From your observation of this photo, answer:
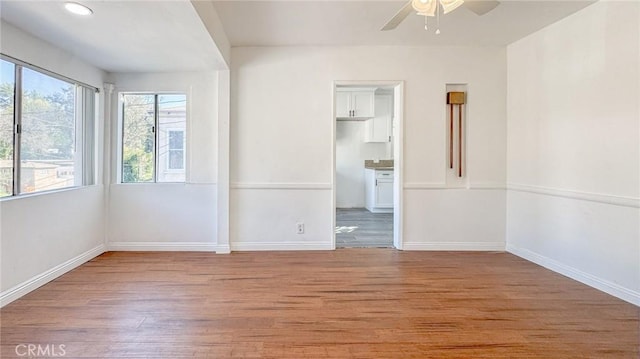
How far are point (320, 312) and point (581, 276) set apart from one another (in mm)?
2419

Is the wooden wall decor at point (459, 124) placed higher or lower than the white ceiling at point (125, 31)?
lower

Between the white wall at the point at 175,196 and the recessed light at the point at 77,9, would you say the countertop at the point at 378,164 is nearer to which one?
the white wall at the point at 175,196

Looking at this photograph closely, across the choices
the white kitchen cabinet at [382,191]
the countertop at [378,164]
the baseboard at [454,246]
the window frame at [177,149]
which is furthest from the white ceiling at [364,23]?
the countertop at [378,164]

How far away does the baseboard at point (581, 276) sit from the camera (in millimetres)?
2666

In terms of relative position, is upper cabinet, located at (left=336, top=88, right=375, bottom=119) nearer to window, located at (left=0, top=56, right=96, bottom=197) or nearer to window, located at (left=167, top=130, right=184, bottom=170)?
window, located at (left=167, top=130, right=184, bottom=170)

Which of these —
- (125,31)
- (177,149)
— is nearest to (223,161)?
(177,149)

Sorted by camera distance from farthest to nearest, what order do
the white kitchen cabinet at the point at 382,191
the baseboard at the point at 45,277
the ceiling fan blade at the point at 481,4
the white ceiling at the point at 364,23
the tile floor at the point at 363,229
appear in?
the white kitchen cabinet at the point at 382,191 < the tile floor at the point at 363,229 < the white ceiling at the point at 364,23 < the baseboard at the point at 45,277 < the ceiling fan blade at the point at 481,4

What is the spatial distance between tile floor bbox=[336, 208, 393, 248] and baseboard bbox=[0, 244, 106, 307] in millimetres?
2764

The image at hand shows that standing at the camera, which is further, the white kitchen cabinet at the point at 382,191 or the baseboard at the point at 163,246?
the white kitchen cabinet at the point at 382,191

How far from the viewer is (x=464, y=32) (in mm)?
3588

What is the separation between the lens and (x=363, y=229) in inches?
209

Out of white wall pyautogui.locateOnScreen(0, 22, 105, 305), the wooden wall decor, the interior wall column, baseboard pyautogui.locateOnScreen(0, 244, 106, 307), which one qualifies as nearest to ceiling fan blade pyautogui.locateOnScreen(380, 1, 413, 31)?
the wooden wall decor

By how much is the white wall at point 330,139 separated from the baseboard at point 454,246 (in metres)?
0.01

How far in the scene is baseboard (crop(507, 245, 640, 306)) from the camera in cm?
267
